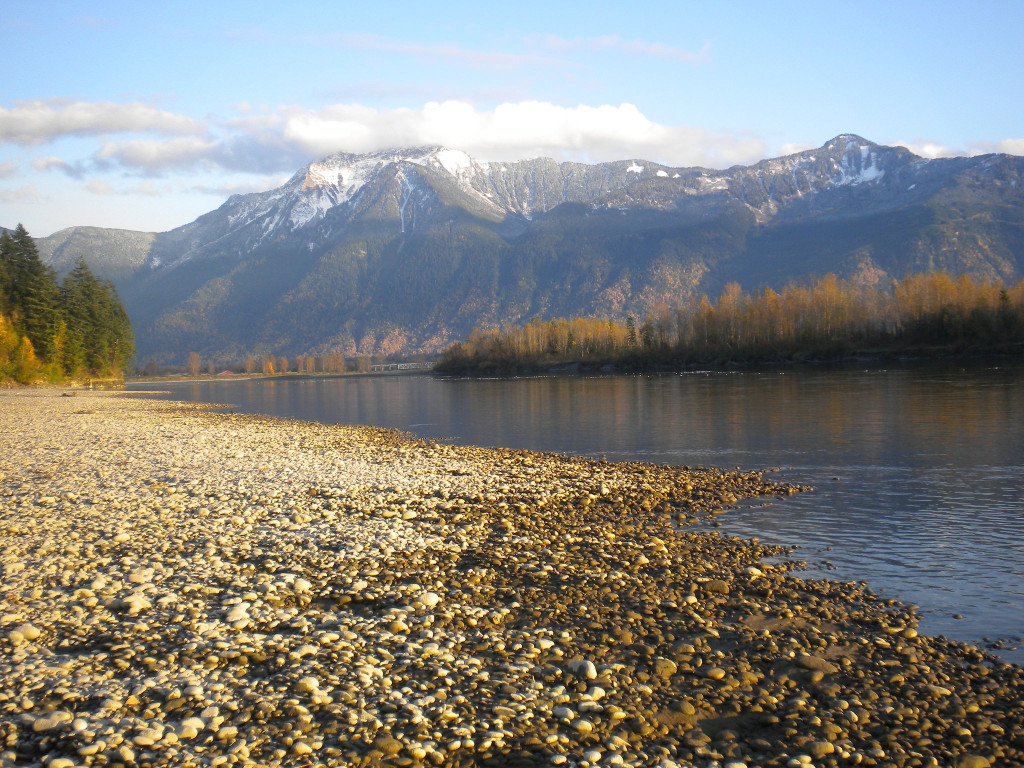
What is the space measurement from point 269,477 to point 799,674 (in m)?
18.2

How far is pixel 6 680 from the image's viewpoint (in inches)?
321

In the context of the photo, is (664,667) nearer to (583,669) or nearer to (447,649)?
(583,669)

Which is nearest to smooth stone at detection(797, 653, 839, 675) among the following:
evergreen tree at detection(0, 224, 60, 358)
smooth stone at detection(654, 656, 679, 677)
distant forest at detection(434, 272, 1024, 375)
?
smooth stone at detection(654, 656, 679, 677)

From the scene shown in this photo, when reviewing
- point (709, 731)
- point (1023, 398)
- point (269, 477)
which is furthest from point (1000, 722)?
point (1023, 398)

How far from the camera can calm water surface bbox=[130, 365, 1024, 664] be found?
13.4 meters

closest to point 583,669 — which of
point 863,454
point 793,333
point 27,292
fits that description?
point 863,454

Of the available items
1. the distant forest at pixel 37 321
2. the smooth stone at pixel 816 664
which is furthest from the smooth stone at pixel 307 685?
the distant forest at pixel 37 321

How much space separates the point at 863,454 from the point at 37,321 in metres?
86.5

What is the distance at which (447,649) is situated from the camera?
9.43 m

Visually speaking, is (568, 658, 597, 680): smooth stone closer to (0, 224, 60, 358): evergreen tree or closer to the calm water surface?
the calm water surface

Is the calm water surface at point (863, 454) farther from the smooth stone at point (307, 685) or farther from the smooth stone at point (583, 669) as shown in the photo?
the smooth stone at point (307, 685)

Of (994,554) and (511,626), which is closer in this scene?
(511,626)

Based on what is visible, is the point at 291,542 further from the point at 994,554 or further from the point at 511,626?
the point at 994,554

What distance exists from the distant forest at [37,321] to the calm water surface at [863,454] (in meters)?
35.2
